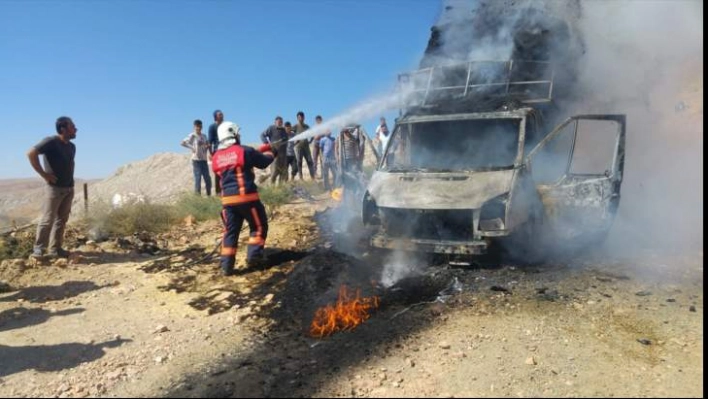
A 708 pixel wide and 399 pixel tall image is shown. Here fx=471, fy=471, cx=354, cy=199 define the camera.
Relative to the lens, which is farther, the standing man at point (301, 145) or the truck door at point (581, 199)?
the standing man at point (301, 145)

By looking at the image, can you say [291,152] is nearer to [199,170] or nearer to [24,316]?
[199,170]

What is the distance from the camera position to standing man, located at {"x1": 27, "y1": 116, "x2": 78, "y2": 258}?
627 cm

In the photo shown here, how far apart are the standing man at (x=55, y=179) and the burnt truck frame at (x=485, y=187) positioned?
4.18 m

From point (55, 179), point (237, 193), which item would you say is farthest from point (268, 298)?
point (55, 179)

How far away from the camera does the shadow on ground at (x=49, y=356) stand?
3.88 m

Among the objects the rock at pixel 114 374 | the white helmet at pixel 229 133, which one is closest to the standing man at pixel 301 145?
the white helmet at pixel 229 133

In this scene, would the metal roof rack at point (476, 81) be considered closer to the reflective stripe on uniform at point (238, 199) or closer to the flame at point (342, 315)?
the reflective stripe on uniform at point (238, 199)

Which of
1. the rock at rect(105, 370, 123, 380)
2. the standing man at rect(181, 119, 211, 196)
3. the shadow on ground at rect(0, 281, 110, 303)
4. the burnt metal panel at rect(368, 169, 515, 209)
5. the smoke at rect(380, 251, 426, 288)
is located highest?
the standing man at rect(181, 119, 211, 196)

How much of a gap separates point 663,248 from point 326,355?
17.7ft

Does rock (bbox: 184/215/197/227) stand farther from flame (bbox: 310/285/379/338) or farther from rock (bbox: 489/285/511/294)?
rock (bbox: 489/285/511/294)

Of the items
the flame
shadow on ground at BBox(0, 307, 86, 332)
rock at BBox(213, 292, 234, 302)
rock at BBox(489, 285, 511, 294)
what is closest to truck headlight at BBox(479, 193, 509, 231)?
rock at BBox(489, 285, 511, 294)

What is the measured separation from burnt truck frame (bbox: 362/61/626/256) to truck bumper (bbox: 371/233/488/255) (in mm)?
11

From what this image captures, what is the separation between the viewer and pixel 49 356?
4.06 meters

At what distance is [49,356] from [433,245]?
385cm
